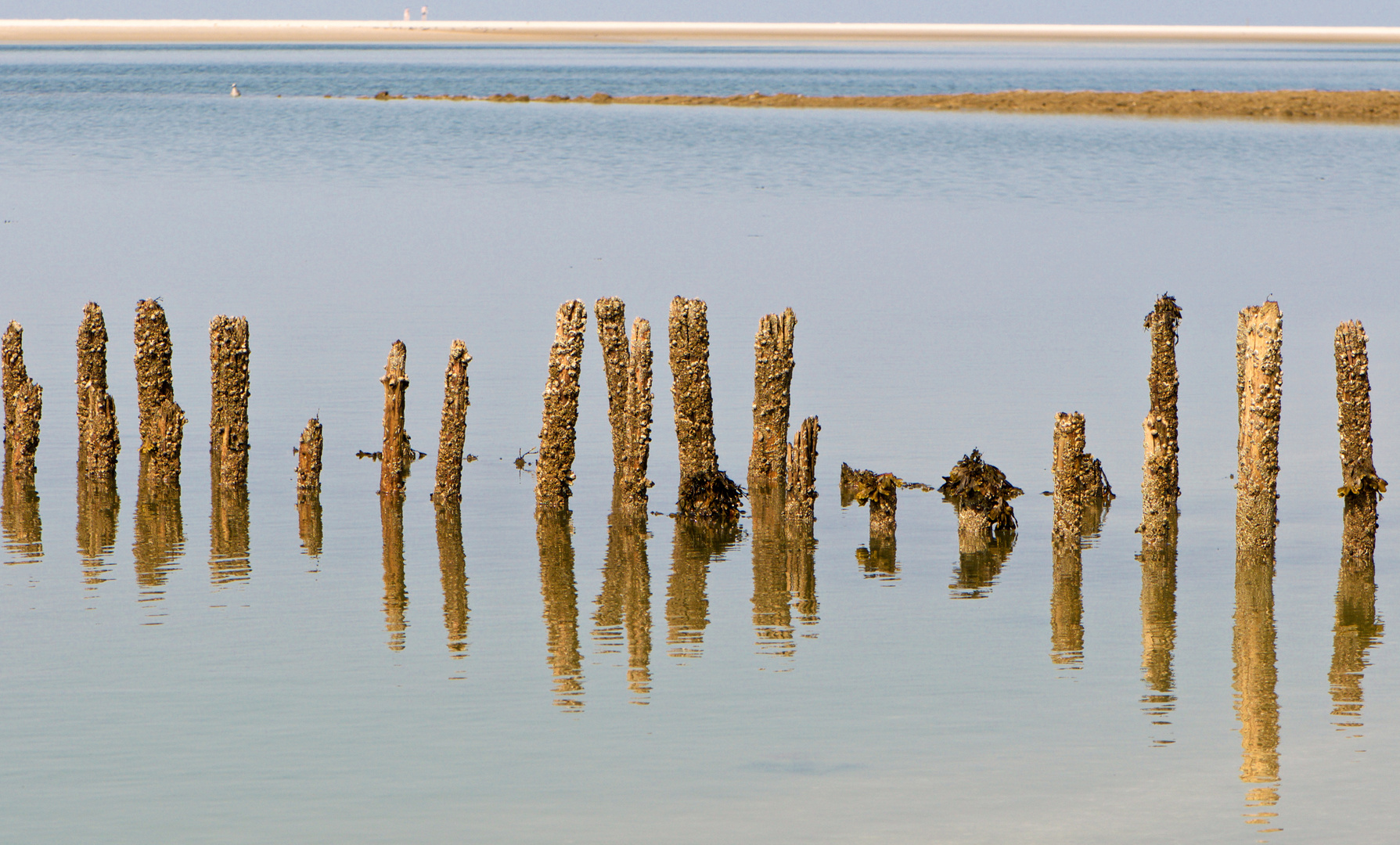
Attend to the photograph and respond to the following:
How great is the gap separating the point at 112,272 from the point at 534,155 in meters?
33.3

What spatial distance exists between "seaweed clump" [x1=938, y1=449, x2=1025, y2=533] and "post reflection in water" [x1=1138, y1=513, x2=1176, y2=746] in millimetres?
1359

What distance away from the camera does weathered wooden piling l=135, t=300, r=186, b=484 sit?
18312 mm

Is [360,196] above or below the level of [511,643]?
above

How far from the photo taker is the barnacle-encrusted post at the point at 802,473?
55.4 feet

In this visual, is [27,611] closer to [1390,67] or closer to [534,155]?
[534,155]

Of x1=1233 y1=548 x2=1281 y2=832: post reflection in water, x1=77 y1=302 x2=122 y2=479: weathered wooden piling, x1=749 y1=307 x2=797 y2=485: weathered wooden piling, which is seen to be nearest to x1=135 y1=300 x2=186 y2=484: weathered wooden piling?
x1=77 y1=302 x2=122 y2=479: weathered wooden piling

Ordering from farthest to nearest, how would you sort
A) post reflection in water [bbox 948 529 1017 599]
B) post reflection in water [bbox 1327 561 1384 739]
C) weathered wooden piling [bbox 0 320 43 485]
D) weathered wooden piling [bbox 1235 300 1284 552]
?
weathered wooden piling [bbox 0 320 43 485] < post reflection in water [bbox 948 529 1017 599] < weathered wooden piling [bbox 1235 300 1284 552] < post reflection in water [bbox 1327 561 1384 739]

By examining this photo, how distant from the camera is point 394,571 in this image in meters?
16.0

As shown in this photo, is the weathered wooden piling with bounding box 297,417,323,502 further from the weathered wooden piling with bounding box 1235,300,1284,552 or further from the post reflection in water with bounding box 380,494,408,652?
the weathered wooden piling with bounding box 1235,300,1284,552

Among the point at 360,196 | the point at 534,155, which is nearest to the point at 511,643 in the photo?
the point at 360,196

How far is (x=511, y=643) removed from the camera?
1400 cm

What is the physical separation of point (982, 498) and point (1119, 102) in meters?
81.7

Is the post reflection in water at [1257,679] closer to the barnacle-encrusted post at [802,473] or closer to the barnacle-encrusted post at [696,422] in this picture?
the barnacle-encrusted post at [802,473]

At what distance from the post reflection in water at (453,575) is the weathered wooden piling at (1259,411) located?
6406 millimetres
